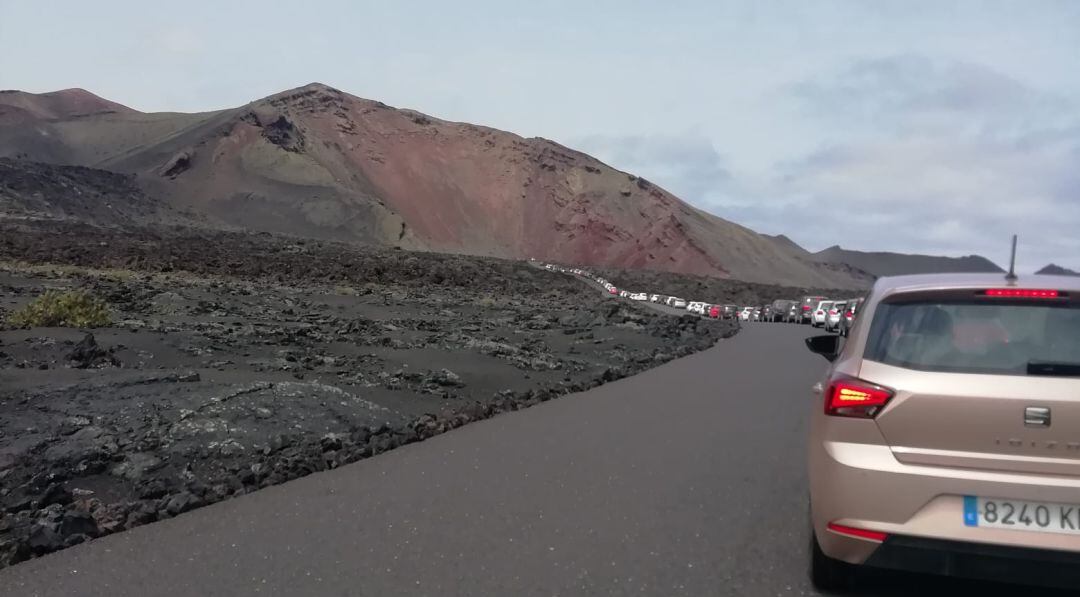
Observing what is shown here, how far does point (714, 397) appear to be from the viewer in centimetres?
1602

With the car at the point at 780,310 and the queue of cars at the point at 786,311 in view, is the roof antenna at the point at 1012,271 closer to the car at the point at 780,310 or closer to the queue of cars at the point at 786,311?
the queue of cars at the point at 786,311

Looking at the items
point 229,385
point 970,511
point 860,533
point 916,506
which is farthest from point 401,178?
point 970,511

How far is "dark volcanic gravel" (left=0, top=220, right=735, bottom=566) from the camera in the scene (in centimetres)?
801

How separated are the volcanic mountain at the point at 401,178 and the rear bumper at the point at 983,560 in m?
109

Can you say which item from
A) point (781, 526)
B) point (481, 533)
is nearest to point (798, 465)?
point (781, 526)

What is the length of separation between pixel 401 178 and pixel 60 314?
122m

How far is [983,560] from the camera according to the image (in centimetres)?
476

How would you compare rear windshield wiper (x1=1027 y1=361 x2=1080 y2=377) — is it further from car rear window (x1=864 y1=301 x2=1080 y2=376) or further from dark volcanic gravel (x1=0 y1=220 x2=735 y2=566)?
dark volcanic gravel (x1=0 y1=220 x2=735 y2=566)

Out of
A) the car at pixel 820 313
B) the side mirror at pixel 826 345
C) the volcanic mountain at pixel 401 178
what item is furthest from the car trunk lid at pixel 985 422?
the volcanic mountain at pixel 401 178

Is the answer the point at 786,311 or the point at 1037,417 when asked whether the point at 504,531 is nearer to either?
the point at 1037,417

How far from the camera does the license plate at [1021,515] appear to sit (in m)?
4.66

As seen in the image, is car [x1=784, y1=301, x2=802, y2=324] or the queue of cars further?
car [x1=784, y1=301, x2=802, y2=324]

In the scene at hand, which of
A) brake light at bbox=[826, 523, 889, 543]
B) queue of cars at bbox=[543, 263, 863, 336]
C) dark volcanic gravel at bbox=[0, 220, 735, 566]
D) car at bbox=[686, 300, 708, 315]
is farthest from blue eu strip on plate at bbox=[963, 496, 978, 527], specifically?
car at bbox=[686, 300, 708, 315]

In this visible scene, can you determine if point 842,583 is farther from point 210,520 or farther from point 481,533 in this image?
point 210,520
